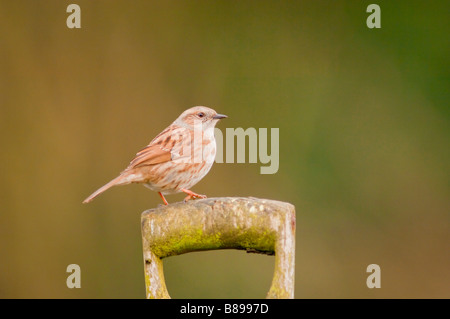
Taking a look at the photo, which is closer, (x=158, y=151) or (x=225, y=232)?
(x=225, y=232)

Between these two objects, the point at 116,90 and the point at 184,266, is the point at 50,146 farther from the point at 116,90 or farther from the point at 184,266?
the point at 184,266

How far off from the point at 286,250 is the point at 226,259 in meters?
6.48

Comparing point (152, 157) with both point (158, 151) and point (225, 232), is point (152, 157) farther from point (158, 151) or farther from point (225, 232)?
point (225, 232)

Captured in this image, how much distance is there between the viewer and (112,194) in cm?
976

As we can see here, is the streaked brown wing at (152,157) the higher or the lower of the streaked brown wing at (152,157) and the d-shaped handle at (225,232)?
the higher

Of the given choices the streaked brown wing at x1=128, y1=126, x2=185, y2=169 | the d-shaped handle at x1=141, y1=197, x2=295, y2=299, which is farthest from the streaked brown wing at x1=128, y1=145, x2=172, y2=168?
the d-shaped handle at x1=141, y1=197, x2=295, y2=299

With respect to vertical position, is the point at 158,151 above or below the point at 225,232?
above

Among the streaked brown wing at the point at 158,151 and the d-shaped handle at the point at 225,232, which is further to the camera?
the streaked brown wing at the point at 158,151

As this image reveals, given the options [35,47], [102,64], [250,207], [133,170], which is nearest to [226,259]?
[102,64]

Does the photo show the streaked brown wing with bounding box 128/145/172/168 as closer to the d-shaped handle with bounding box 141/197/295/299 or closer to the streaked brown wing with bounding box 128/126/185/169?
the streaked brown wing with bounding box 128/126/185/169

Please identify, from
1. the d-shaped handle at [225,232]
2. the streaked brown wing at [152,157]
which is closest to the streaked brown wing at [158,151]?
the streaked brown wing at [152,157]

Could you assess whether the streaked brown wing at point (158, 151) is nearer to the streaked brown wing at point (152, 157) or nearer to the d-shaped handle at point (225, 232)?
the streaked brown wing at point (152, 157)

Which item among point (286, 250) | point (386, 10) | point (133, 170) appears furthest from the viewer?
point (386, 10)

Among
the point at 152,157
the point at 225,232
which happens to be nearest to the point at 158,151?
the point at 152,157
